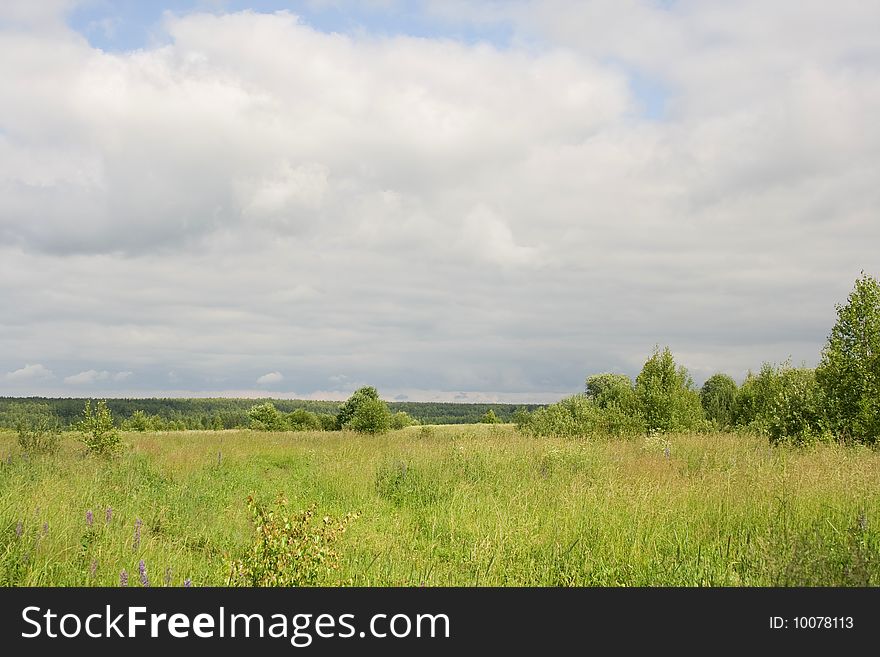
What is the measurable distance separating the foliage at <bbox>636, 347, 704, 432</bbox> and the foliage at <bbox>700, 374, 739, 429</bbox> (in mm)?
40348

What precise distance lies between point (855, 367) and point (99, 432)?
2044 cm

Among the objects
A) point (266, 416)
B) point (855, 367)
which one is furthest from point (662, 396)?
point (266, 416)

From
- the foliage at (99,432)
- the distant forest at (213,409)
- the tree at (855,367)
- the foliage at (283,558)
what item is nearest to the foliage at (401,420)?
the distant forest at (213,409)

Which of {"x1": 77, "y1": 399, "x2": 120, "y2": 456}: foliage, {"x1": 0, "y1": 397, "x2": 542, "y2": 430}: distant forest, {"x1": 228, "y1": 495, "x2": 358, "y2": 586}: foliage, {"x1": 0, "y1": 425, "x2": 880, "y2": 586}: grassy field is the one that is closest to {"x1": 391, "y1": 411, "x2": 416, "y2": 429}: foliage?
{"x1": 0, "y1": 397, "x2": 542, "y2": 430}: distant forest

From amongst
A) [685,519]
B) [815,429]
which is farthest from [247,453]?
[815,429]

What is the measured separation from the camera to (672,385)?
2641 centimetres

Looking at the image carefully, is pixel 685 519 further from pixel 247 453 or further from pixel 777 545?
pixel 247 453

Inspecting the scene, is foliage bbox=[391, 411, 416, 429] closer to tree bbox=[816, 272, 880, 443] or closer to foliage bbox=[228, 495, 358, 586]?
tree bbox=[816, 272, 880, 443]

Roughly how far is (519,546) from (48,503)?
587 cm

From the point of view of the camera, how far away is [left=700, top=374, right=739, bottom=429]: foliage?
6731 centimetres

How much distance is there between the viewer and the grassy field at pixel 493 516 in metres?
6.10

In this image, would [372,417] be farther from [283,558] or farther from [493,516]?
[283,558]

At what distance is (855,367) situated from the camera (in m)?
18.2
